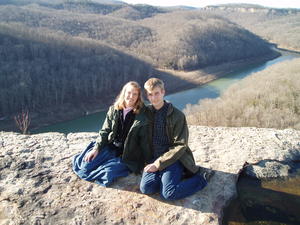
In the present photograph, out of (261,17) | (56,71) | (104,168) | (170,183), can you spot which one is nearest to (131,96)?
(104,168)

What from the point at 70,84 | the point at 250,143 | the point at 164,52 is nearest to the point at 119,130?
the point at 250,143

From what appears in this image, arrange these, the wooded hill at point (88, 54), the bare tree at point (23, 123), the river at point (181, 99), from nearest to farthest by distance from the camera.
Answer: the bare tree at point (23, 123)
the river at point (181, 99)
the wooded hill at point (88, 54)

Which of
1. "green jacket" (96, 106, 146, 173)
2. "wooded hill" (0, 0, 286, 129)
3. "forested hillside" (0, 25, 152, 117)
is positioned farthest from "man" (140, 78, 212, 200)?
"forested hillside" (0, 25, 152, 117)

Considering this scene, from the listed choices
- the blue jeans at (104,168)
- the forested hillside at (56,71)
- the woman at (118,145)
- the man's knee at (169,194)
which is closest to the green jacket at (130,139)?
the woman at (118,145)

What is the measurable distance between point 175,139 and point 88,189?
1.49 meters

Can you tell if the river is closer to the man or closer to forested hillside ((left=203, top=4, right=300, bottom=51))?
the man

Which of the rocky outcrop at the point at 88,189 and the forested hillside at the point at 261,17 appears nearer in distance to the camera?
the rocky outcrop at the point at 88,189

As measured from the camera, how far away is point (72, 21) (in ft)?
259

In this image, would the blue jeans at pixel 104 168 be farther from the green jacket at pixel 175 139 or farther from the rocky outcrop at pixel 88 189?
the green jacket at pixel 175 139

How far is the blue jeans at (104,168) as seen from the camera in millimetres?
3994

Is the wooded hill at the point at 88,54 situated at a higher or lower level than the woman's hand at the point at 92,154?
lower

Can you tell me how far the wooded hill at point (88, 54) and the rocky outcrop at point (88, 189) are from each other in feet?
87.8

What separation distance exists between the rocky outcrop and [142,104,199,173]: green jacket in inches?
20.6

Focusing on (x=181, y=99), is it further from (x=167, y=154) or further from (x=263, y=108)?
(x=167, y=154)
